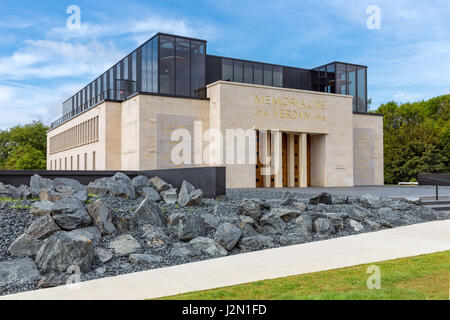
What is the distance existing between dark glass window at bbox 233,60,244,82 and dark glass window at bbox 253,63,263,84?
116cm

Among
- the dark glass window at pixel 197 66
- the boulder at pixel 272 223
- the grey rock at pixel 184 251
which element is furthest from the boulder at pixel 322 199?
the dark glass window at pixel 197 66

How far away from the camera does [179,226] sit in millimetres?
9609

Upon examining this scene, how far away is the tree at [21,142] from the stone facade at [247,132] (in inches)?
1535

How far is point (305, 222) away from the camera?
429 inches

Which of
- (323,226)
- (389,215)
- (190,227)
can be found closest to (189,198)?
(190,227)

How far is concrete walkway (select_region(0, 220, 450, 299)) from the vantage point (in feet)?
19.1

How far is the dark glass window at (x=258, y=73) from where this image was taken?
1298 inches

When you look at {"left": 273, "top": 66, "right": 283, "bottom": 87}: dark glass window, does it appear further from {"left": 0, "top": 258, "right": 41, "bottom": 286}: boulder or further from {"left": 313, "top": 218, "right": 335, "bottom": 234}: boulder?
{"left": 0, "top": 258, "right": 41, "bottom": 286}: boulder

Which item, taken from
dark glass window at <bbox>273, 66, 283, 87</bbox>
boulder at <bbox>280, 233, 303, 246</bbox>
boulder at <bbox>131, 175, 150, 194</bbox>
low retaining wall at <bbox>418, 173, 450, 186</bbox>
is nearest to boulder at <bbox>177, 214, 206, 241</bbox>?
boulder at <bbox>280, 233, 303, 246</bbox>

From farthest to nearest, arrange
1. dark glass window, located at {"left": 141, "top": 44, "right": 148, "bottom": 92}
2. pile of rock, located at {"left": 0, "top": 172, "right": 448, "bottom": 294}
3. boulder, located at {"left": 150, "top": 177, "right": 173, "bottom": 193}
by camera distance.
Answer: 1. dark glass window, located at {"left": 141, "top": 44, "right": 148, "bottom": 92}
2. boulder, located at {"left": 150, "top": 177, "right": 173, "bottom": 193}
3. pile of rock, located at {"left": 0, "top": 172, "right": 448, "bottom": 294}
